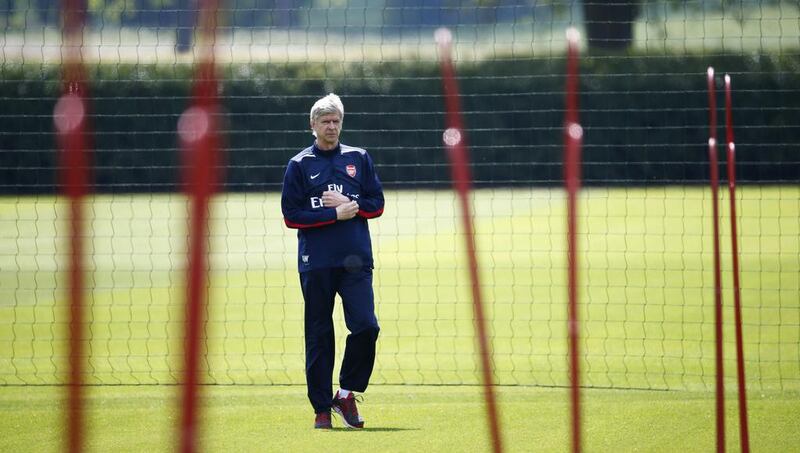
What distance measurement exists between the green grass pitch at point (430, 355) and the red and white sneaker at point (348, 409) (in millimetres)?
136

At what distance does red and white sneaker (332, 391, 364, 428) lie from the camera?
616cm

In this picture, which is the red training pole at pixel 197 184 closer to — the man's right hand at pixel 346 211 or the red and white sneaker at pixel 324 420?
the man's right hand at pixel 346 211

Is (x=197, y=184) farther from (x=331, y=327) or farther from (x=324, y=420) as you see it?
(x=324, y=420)

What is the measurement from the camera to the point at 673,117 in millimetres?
23812

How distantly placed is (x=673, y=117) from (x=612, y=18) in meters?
2.53

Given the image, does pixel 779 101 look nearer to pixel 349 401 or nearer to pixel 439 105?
pixel 439 105

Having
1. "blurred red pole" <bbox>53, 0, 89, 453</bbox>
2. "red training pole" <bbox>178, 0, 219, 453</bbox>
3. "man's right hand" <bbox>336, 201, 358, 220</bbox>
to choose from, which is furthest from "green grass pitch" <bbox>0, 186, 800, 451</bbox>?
"man's right hand" <bbox>336, 201, 358, 220</bbox>

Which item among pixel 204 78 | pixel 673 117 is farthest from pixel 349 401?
pixel 673 117

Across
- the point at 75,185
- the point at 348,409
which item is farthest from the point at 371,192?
the point at 75,185

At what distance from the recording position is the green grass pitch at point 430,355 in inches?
240

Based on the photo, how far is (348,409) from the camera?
616 cm

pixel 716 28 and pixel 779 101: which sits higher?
pixel 716 28

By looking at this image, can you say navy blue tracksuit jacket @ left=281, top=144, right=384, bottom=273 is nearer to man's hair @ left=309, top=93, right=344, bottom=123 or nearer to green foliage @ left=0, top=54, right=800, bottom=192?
man's hair @ left=309, top=93, right=344, bottom=123

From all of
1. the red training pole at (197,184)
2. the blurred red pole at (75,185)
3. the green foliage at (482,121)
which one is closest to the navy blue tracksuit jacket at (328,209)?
the blurred red pole at (75,185)
